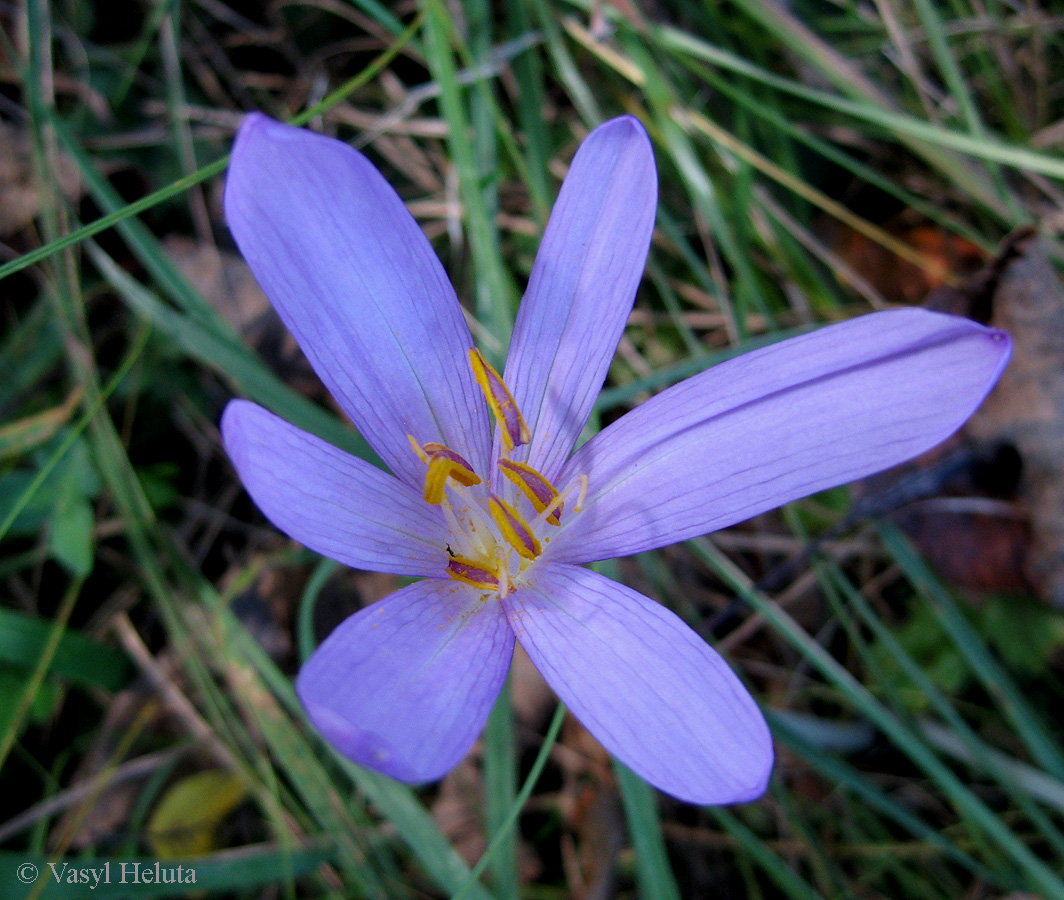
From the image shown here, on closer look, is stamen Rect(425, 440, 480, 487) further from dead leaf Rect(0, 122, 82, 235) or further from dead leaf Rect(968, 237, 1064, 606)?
dead leaf Rect(0, 122, 82, 235)

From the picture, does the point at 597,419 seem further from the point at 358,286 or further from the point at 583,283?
the point at 358,286

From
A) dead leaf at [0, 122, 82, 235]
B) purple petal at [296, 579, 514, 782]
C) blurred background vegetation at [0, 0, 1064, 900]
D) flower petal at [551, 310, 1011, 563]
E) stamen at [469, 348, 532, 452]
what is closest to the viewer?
purple petal at [296, 579, 514, 782]

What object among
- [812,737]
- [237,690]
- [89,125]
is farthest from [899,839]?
[89,125]

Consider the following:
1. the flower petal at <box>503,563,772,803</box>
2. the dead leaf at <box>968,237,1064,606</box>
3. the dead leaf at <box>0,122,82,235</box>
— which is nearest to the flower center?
the flower petal at <box>503,563,772,803</box>

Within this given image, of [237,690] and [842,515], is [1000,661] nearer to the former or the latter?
[842,515]

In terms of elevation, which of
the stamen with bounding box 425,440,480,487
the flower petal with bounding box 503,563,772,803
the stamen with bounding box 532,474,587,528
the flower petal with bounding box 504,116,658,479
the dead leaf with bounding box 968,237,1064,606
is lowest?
the dead leaf with bounding box 968,237,1064,606

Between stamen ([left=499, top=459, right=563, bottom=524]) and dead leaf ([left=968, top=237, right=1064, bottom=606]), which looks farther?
dead leaf ([left=968, top=237, right=1064, bottom=606])
